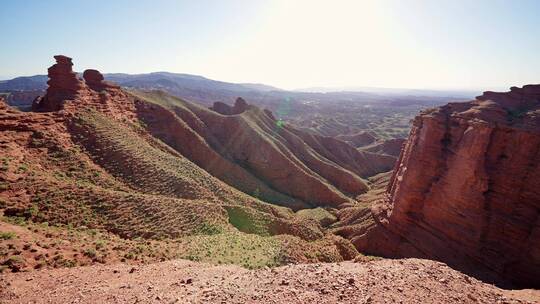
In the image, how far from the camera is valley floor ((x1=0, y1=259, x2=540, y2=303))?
1275 cm

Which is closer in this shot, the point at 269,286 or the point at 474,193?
the point at 269,286

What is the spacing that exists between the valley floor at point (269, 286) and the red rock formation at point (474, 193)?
9984mm

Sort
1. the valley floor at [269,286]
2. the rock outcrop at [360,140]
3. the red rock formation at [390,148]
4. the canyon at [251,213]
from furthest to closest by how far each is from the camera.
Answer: the rock outcrop at [360,140] → the red rock formation at [390,148] → the canyon at [251,213] → the valley floor at [269,286]

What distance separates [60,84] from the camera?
138 feet

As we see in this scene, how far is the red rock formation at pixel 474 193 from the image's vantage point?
2452cm

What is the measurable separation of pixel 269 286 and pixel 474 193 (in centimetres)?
2143

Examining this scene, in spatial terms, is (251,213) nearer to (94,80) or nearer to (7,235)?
(7,235)

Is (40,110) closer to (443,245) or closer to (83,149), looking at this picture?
(83,149)

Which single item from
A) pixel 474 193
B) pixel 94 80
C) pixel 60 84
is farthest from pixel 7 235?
pixel 94 80

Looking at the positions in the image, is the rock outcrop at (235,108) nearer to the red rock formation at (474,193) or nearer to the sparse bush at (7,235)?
the red rock formation at (474,193)

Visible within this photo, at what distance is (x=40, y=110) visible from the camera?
136ft

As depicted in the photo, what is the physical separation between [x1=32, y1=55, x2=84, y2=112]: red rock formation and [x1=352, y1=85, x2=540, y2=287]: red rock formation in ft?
125

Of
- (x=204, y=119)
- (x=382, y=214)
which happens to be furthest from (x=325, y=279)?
(x=204, y=119)

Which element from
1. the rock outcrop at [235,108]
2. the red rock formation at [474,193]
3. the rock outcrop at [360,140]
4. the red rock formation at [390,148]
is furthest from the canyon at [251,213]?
the rock outcrop at [360,140]
